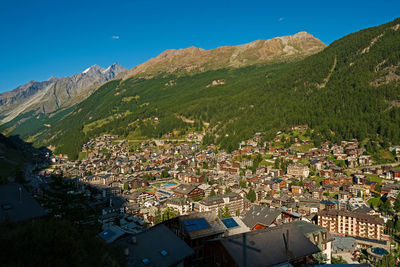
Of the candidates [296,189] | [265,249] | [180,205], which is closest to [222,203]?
[180,205]

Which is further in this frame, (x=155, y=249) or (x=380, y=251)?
(x=380, y=251)

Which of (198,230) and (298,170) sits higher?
(198,230)

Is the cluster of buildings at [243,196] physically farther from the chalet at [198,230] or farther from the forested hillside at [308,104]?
the forested hillside at [308,104]

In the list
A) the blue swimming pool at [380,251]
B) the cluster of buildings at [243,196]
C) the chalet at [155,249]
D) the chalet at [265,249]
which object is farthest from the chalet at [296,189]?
the chalet at [155,249]

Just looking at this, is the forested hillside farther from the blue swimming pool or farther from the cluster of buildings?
the blue swimming pool

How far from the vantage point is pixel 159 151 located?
12606 cm

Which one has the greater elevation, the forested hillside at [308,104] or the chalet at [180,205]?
the forested hillside at [308,104]

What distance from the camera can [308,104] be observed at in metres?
124

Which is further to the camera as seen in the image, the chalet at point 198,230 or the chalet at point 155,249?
the chalet at point 198,230

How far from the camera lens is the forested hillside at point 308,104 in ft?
347

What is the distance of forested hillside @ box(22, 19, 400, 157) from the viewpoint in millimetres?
105688

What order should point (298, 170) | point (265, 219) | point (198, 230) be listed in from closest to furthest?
1. point (198, 230)
2. point (265, 219)
3. point (298, 170)

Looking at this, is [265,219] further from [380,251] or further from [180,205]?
[180,205]

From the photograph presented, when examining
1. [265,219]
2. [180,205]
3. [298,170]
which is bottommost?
[180,205]
